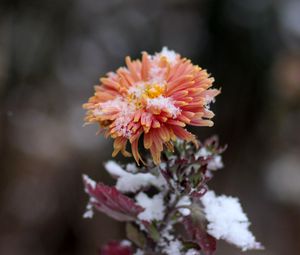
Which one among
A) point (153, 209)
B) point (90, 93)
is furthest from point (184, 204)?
point (90, 93)

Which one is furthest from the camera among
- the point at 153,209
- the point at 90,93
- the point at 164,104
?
the point at 90,93

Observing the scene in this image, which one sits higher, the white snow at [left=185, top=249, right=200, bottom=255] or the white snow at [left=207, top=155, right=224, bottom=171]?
the white snow at [left=207, top=155, right=224, bottom=171]

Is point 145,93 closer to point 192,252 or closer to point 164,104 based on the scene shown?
point 164,104

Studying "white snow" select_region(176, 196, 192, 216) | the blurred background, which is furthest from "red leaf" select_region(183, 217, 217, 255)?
the blurred background

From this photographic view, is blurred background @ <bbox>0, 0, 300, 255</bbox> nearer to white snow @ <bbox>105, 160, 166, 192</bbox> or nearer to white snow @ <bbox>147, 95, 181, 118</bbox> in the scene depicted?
white snow @ <bbox>105, 160, 166, 192</bbox>

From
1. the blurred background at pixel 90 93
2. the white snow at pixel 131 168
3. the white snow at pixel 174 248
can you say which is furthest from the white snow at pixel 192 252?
the blurred background at pixel 90 93

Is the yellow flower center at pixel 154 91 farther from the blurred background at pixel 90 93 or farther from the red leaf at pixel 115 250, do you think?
the blurred background at pixel 90 93
